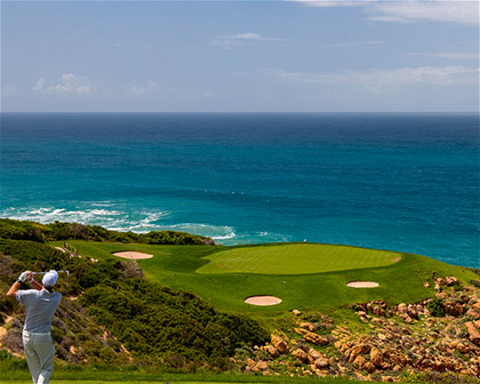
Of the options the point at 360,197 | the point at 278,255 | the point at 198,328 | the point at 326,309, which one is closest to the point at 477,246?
the point at 360,197

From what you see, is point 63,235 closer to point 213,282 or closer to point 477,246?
point 213,282

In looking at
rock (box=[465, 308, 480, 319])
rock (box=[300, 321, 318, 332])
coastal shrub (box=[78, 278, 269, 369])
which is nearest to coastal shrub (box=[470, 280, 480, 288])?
rock (box=[465, 308, 480, 319])

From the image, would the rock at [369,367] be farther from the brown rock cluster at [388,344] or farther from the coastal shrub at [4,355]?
the coastal shrub at [4,355]

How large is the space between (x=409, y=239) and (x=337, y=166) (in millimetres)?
54878

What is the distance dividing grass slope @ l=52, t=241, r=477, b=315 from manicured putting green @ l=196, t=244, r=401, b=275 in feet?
3.65

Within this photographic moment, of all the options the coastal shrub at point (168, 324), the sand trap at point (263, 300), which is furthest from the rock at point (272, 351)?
the sand trap at point (263, 300)

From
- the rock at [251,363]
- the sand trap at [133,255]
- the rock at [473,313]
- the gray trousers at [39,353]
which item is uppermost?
the gray trousers at [39,353]

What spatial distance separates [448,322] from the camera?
23141 millimetres

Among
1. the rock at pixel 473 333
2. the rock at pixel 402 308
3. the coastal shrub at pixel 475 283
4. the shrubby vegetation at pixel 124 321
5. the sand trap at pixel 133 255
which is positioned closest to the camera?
the shrubby vegetation at pixel 124 321

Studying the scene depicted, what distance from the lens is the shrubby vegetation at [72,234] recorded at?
90.3 feet

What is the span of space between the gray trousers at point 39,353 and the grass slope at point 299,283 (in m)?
16.5

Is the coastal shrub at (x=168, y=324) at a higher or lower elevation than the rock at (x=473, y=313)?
higher

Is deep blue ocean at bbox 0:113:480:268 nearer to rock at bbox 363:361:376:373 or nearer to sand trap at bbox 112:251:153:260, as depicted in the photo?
sand trap at bbox 112:251:153:260

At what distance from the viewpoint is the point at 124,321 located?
16.7 m
